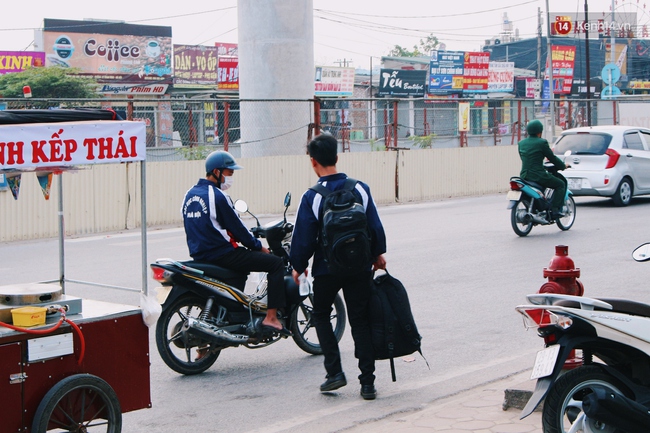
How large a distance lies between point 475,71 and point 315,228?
52.4 meters

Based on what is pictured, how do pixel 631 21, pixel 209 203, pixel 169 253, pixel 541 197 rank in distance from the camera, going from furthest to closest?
pixel 631 21
pixel 541 197
pixel 169 253
pixel 209 203

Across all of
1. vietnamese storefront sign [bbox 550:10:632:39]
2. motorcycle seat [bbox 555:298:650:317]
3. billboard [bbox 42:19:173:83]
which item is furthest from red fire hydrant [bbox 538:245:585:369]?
vietnamese storefront sign [bbox 550:10:632:39]

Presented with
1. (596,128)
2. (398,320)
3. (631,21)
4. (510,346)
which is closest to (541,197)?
(596,128)

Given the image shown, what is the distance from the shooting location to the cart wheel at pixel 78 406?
14.5ft

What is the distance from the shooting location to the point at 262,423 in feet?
18.4

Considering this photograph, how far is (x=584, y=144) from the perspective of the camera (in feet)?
57.5

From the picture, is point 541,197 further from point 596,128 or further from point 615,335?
point 615,335

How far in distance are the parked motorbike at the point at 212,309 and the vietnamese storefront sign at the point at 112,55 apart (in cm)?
4128

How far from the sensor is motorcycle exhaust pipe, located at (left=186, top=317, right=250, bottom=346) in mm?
6449

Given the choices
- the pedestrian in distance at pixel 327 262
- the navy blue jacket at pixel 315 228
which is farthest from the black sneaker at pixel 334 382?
the navy blue jacket at pixel 315 228

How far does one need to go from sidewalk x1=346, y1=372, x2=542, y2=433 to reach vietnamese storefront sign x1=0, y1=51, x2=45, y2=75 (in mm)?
42474

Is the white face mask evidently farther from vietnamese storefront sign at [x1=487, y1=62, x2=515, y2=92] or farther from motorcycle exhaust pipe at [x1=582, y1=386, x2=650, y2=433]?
vietnamese storefront sign at [x1=487, y1=62, x2=515, y2=92]

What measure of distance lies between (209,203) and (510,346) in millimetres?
2800

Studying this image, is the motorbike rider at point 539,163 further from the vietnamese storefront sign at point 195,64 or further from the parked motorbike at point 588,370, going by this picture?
the vietnamese storefront sign at point 195,64
